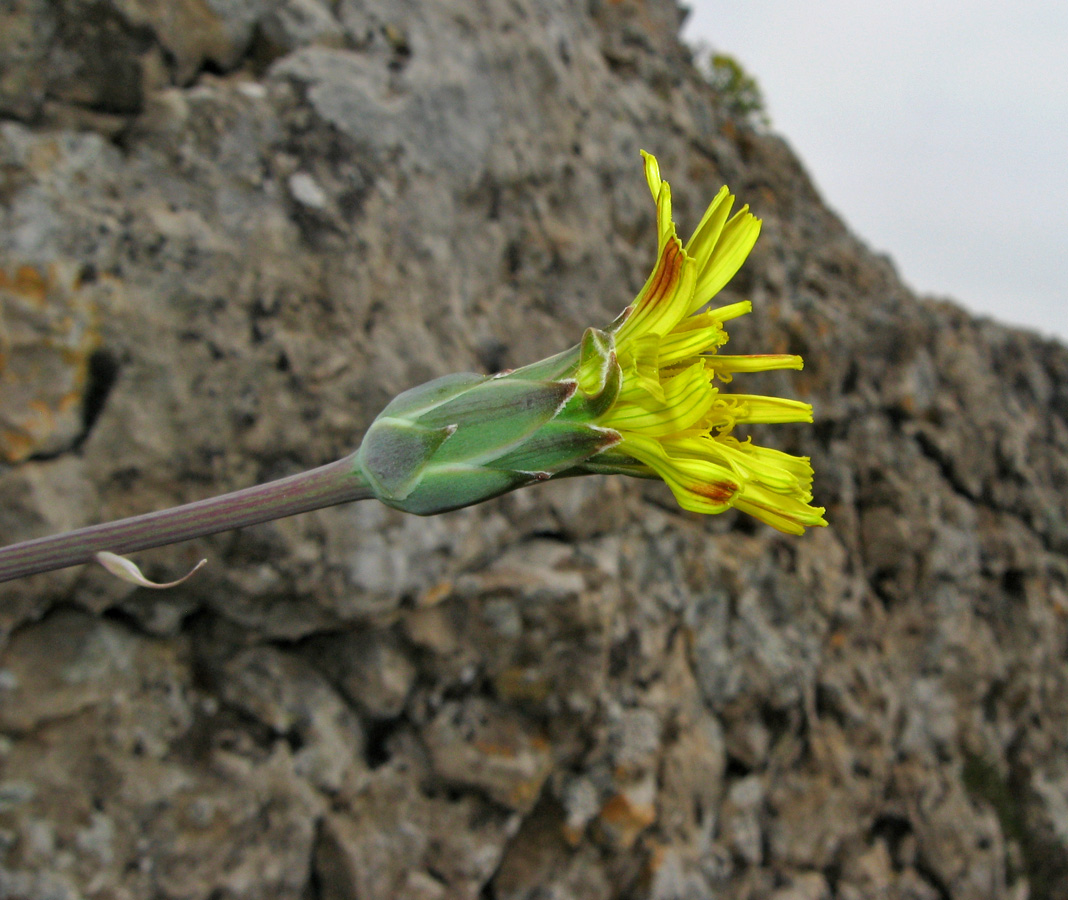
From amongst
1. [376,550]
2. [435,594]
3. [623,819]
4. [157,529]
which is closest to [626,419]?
[157,529]

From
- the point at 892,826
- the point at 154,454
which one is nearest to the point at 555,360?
the point at 154,454

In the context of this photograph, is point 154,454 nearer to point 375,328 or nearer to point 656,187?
point 375,328

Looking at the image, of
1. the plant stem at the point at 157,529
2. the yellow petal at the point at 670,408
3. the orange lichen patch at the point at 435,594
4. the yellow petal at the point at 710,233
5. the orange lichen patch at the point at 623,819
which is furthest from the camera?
the orange lichen patch at the point at 623,819

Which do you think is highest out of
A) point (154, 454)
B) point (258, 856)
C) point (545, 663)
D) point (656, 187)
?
point (656, 187)

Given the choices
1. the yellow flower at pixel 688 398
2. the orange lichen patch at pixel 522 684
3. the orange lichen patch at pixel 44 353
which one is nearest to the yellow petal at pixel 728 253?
the yellow flower at pixel 688 398

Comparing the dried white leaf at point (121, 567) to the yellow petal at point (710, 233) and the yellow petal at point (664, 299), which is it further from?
the yellow petal at point (710, 233)

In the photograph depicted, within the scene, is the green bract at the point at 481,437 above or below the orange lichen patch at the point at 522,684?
above

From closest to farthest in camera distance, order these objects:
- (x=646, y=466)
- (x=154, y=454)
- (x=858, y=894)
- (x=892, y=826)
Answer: (x=646, y=466) < (x=154, y=454) < (x=858, y=894) < (x=892, y=826)

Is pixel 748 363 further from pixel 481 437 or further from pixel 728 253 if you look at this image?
pixel 481 437
